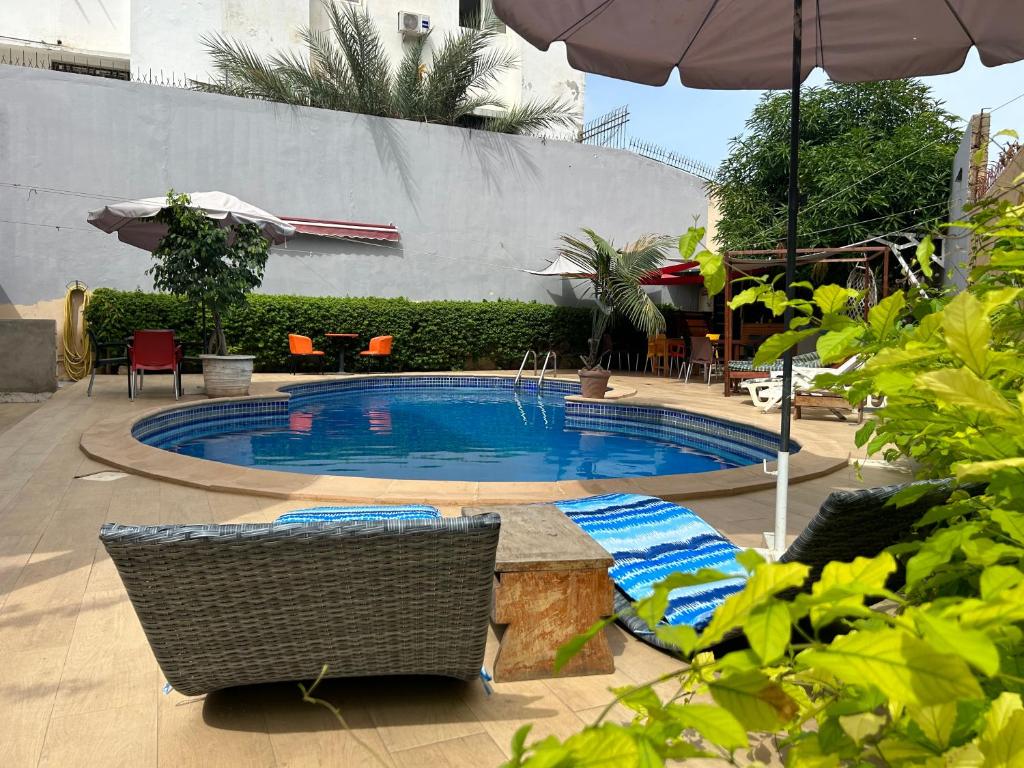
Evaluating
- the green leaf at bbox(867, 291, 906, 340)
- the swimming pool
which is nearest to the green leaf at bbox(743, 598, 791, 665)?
the green leaf at bbox(867, 291, 906, 340)

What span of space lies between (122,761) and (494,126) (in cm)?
1694

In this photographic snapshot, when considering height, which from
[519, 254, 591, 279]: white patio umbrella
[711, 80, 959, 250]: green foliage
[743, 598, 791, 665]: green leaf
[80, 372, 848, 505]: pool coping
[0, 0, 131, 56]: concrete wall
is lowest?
[80, 372, 848, 505]: pool coping

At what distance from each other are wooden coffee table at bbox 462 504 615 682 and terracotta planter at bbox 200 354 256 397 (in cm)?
744

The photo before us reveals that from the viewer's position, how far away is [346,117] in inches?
575

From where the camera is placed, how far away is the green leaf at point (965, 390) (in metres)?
0.74

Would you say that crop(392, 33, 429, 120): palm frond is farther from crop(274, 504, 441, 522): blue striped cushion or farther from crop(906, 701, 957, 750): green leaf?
crop(906, 701, 957, 750): green leaf

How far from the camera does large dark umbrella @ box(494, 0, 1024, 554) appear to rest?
3.52 meters

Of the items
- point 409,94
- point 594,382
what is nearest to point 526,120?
point 409,94

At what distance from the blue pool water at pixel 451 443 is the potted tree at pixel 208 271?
598 mm

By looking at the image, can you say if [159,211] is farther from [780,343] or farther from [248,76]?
[780,343]

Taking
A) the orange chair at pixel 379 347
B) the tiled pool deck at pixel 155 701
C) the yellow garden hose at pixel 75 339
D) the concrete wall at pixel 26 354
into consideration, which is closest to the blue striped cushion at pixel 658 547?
the tiled pool deck at pixel 155 701

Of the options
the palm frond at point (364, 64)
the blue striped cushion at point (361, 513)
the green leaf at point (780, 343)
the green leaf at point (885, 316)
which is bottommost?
the blue striped cushion at point (361, 513)

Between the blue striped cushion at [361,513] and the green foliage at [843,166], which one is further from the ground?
the green foliage at [843,166]

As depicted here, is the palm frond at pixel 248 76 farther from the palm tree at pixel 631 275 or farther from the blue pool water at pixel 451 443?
the blue pool water at pixel 451 443
